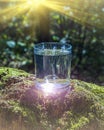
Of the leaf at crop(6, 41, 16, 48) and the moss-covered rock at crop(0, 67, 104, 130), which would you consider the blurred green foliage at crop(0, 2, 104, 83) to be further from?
the moss-covered rock at crop(0, 67, 104, 130)

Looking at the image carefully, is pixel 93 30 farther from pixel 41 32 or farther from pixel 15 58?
pixel 15 58

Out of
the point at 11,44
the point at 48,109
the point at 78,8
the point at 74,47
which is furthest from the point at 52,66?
the point at 11,44

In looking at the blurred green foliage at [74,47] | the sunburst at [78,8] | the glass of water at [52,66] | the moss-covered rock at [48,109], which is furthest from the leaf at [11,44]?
the moss-covered rock at [48,109]

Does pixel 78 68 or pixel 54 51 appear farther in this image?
pixel 78 68

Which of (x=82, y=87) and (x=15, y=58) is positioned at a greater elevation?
(x=82, y=87)

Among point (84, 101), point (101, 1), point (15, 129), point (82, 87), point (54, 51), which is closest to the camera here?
point (15, 129)

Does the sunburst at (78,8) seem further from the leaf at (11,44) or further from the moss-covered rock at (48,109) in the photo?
the moss-covered rock at (48,109)

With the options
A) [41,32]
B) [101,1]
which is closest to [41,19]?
[41,32]
